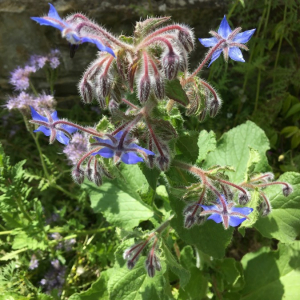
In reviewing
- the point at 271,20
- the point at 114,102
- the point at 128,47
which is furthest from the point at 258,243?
the point at 128,47

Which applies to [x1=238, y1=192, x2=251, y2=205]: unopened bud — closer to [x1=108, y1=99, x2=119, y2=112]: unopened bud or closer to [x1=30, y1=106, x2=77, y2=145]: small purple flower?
[x1=108, y1=99, x2=119, y2=112]: unopened bud

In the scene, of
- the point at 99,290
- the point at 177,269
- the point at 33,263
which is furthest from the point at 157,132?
the point at 33,263

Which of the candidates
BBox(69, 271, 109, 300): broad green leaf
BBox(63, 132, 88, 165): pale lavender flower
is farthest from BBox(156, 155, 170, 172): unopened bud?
BBox(69, 271, 109, 300): broad green leaf

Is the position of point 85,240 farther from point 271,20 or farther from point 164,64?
point 271,20

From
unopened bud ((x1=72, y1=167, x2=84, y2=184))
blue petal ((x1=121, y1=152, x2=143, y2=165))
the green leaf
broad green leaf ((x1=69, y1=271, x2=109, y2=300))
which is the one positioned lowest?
broad green leaf ((x1=69, y1=271, x2=109, y2=300))

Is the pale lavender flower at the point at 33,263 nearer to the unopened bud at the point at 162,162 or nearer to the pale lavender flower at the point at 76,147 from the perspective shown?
the pale lavender flower at the point at 76,147

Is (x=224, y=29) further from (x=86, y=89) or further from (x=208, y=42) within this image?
(x=86, y=89)
